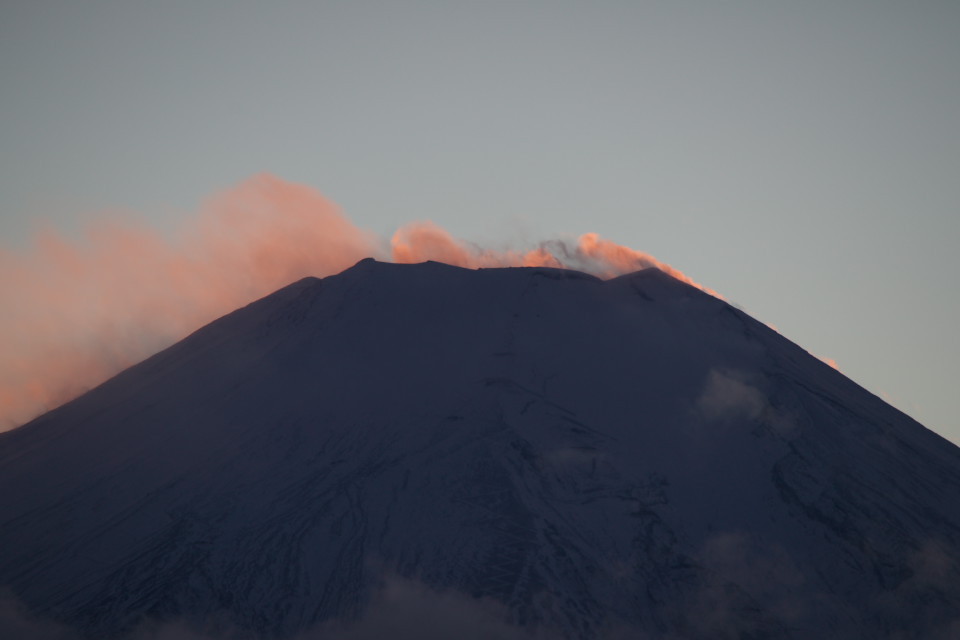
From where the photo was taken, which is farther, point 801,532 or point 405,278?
point 405,278

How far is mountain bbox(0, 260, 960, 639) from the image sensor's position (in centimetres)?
9138

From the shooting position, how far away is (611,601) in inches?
3593

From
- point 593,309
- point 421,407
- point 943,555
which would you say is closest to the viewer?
point 943,555

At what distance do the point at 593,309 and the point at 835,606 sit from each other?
1347 inches

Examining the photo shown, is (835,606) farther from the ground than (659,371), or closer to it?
closer to it

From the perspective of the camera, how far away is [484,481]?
9838cm

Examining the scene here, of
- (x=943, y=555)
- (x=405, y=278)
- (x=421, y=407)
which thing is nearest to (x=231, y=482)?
(x=421, y=407)

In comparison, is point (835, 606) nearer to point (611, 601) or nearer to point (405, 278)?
point (611, 601)

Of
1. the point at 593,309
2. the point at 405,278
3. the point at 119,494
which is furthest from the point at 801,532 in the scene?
the point at 119,494

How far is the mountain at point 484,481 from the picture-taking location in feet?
300

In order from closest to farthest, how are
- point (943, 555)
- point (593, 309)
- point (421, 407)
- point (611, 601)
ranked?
point (611, 601) → point (943, 555) → point (421, 407) → point (593, 309)

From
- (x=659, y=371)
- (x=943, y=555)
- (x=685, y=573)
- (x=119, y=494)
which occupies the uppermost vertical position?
(x=119, y=494)

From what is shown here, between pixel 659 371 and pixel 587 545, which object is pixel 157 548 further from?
pixel 659 371

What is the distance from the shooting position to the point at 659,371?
110312mm
